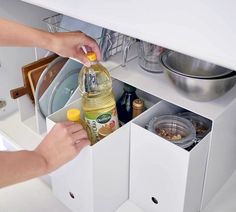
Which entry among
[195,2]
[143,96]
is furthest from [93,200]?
[195,2]

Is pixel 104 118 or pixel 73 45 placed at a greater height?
pixel 73 45

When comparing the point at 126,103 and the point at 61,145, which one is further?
the point at 126,103

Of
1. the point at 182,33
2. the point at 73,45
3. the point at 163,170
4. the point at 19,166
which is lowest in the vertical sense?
the point at 163,170

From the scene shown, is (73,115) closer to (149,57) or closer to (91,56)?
(91,56)

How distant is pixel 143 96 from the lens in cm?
113

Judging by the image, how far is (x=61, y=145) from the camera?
81cm

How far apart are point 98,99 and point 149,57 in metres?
0.19

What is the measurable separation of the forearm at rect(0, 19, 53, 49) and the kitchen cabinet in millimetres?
73

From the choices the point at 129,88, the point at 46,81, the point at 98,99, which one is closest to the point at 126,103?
the point at 129,88

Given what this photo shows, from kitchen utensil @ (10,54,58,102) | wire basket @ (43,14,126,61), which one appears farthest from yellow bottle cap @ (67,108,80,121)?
kitchen utensil @ (10,54,58,102)

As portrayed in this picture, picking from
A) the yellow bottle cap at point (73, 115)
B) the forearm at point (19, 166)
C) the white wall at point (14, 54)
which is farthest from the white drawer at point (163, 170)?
the white wall at point (14, 54)

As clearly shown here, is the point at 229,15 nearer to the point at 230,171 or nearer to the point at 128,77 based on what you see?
the point at 128,77

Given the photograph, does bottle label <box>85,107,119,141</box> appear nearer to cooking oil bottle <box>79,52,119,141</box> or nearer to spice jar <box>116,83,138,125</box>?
cooking oil bottle <box>79,52,119,141</box>

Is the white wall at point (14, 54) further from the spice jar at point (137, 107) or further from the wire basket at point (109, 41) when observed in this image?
the spice jar at point (137, 107)
